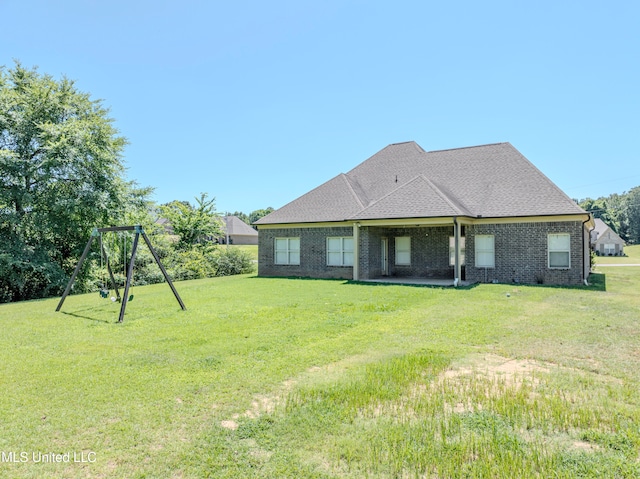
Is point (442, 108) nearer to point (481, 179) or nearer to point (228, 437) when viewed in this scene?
point (481, 179)

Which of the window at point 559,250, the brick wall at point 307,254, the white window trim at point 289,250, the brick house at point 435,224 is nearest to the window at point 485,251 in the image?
the brick house at point 435,224

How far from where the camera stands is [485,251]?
17141mm

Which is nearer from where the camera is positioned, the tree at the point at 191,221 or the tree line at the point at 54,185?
the tree line at the point at 54,185

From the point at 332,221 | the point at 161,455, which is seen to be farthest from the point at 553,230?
the point at 161,455

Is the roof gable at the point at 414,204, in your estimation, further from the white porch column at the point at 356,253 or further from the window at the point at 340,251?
the window at the point at 340,251

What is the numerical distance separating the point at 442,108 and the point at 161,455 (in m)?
19.9

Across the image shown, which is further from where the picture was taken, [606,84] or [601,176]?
[601,176]

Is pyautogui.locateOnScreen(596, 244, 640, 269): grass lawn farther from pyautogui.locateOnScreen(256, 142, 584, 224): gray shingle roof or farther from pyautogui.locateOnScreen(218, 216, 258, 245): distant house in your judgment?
pyautogui.locateOnScreen(218, 216, 258, 245): distant house

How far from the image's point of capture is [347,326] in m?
8.30

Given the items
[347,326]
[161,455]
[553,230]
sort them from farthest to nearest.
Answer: [553,230] < [347,326] < [161,455]

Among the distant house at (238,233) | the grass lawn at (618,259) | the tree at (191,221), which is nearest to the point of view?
the tree at (191,221)

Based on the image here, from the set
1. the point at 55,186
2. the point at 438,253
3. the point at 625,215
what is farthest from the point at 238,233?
the point at 625,215

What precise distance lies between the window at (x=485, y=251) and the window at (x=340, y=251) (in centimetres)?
575

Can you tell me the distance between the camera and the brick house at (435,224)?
52.3ft
